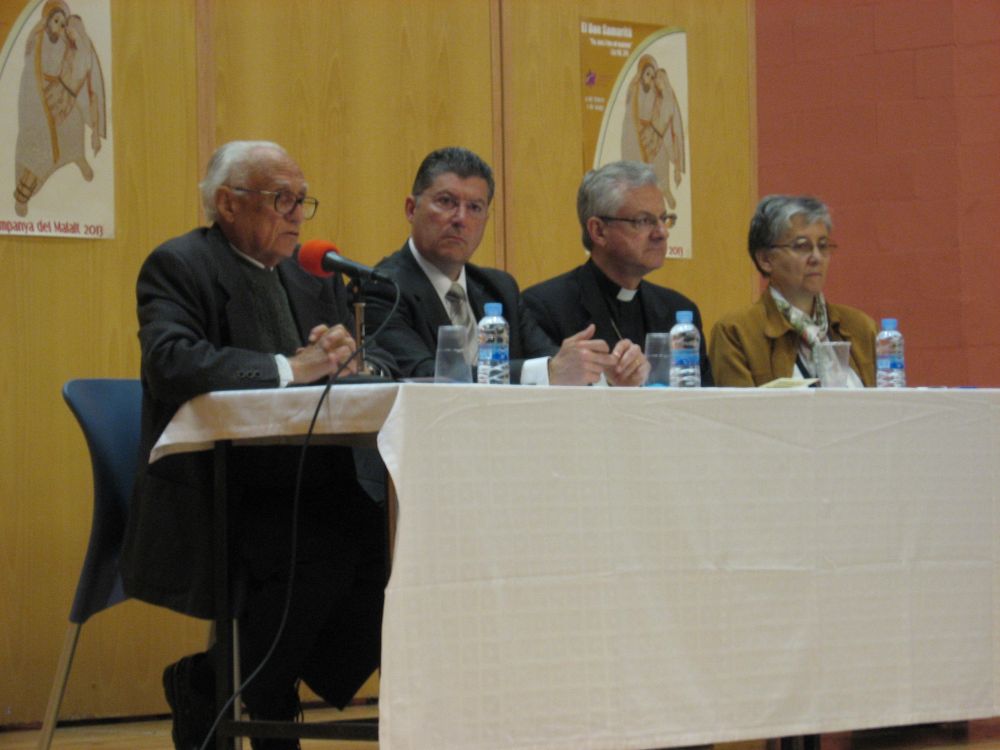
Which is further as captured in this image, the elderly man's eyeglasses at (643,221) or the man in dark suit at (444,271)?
the elderly man's eyeglasses at (643,221)

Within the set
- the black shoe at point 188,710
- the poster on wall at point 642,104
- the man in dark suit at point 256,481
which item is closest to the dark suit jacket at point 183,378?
the man in dark suit at point 256,481

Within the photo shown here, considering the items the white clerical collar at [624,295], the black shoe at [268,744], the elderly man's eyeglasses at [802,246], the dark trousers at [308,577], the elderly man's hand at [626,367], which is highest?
the elderly man's eyeglasses at [802,246]

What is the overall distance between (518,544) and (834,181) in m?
4.44

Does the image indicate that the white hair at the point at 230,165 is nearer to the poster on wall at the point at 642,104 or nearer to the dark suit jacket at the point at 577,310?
the dark suit jacket at the point at 577,310

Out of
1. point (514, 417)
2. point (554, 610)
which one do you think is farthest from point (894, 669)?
point (514, 417)

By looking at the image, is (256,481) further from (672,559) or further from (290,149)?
(290,149)

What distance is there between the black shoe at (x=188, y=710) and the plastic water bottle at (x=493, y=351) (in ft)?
2.85

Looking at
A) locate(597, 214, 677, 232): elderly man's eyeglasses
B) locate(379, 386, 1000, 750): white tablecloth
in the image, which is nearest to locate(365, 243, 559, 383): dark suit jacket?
locate(597, 214, 677, 232): elderly man's eyeglasses

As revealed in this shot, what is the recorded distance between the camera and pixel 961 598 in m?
2.99

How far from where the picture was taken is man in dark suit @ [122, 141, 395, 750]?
2.86 m

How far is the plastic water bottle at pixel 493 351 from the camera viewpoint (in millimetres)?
3010

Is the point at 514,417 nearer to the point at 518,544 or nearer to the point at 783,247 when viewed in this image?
the point at 518,544

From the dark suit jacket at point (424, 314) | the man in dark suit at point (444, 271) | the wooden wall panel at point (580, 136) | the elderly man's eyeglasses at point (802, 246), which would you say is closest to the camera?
the dark suit jacket at point (424, 314)

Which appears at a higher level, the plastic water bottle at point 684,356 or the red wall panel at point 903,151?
the red wall panel at point 903,151
